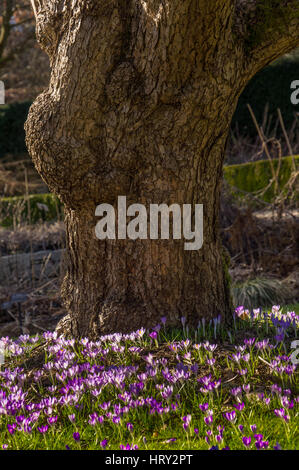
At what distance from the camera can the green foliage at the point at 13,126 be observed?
1518 centimetres

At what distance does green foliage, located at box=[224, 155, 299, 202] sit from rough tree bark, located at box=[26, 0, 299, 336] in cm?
585

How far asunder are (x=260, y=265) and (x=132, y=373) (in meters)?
4.68

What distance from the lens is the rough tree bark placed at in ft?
10.8

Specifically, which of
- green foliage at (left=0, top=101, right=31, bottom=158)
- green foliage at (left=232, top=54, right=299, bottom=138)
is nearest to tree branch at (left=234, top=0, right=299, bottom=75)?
green foliage at (left=232, top=54, right=299, bottom=138)

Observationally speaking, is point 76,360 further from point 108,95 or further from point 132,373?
point 108,95

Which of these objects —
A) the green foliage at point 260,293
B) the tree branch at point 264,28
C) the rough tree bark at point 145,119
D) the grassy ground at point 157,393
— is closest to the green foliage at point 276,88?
the green foliage at point 260,293

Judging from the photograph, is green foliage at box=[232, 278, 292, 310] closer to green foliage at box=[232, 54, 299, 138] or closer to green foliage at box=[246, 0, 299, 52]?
green foliage at box=[246, 0, 299, 52]

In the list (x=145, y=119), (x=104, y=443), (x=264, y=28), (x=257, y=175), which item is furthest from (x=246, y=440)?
(x=257, y=175)

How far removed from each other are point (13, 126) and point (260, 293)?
35.4ft

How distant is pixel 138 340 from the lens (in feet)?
11.2

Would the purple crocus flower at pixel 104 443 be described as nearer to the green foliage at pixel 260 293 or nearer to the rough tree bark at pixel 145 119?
the rough tree bark at pixel 145 119

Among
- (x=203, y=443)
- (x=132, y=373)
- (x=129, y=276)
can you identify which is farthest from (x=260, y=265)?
(x=203, y=443)

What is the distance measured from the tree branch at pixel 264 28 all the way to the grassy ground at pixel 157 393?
5.41 feet
